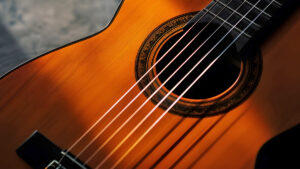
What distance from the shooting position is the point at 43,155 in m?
0.57

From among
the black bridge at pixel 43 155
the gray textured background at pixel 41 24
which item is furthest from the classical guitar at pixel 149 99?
the gray textured background at pixel 41 24

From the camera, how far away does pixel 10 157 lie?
58 cm

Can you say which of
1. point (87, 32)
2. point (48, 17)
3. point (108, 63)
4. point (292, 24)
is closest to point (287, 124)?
point (292, 24)

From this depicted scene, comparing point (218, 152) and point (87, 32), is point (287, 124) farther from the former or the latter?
point (87, 32)

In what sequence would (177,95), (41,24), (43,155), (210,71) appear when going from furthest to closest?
(41,24), (210,71), (177,95), (43,155)

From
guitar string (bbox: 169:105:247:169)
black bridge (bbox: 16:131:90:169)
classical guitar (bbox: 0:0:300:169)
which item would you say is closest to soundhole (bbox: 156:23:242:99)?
classical guitar (bbox: 0:0:300:169)

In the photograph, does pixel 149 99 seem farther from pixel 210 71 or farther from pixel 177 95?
pixel 210 71

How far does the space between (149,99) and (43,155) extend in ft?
0.99

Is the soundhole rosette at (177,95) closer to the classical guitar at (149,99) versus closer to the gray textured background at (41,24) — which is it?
the classical guitar at (149,99)

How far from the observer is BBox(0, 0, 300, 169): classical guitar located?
0.60 m

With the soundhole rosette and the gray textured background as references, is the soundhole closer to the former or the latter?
the soundhole rosette

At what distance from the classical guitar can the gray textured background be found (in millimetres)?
432

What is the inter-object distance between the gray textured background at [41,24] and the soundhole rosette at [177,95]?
51 centimetres

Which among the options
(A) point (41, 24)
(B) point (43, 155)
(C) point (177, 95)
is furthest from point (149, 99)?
(A) point (41, 24)
